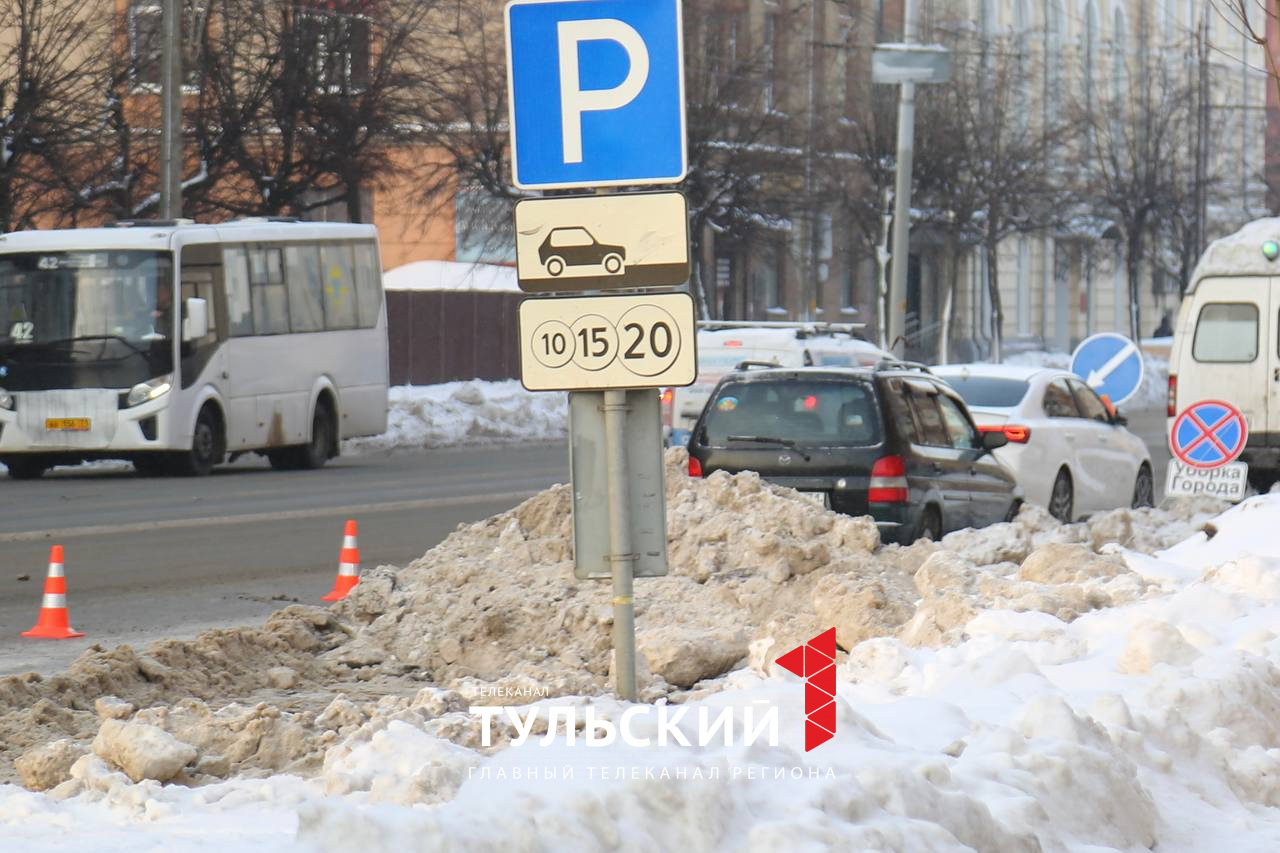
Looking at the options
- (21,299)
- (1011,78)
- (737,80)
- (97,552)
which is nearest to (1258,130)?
(1011,78)

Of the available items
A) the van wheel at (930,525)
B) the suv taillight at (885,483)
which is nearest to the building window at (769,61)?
the van wheel at (930,525)

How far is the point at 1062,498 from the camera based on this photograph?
1847cm

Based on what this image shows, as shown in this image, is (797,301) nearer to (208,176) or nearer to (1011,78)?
(1011,78)

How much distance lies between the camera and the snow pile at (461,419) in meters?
32.8

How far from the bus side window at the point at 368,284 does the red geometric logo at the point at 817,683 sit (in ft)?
68.3

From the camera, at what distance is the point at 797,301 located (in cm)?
5728

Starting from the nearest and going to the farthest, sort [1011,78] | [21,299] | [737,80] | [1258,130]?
[21,299], [737,80], [1011,78], [1258,130]

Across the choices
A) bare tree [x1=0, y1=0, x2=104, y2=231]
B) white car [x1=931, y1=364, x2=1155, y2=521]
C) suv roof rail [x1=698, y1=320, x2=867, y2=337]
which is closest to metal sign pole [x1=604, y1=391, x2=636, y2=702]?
white car [x1=931, y1=364, x2=1155, y2=521]

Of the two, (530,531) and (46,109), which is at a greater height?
(46,109)

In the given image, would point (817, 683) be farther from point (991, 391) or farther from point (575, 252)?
point (991, 391)

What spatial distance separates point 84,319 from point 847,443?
13.1m

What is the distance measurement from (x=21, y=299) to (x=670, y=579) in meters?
15.8

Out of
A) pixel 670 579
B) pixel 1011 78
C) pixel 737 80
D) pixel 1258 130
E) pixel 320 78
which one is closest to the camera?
pixel 670 579

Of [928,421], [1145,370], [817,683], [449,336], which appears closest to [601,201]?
[817,683]
